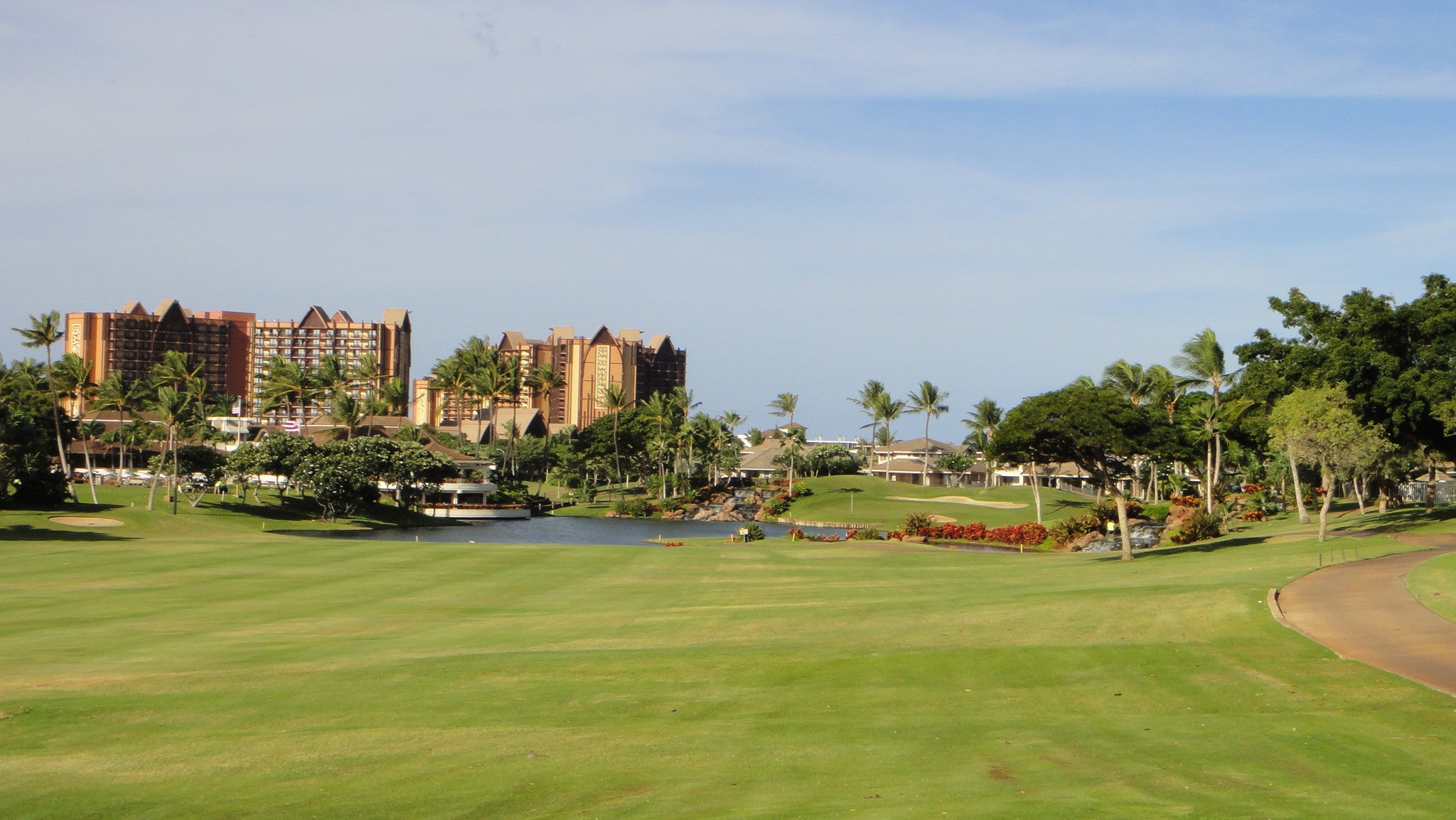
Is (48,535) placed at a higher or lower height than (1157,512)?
lower

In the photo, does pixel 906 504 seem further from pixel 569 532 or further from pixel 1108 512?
pixel 1108 512

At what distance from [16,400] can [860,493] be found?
8211 cm

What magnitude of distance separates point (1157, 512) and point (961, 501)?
→ 4505 centimetres

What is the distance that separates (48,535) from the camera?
206 feet

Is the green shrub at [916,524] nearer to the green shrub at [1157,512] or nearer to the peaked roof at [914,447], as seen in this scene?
the green shrub at [1157,512]

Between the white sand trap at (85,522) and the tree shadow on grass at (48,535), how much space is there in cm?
396

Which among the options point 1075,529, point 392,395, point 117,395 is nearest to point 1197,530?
point 1075,529

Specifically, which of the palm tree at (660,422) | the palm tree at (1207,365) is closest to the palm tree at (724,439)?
the palm tree at (660,422)

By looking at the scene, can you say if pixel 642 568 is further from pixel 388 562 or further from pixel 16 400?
pixel 16 400

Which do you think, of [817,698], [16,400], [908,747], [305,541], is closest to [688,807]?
[908,747]

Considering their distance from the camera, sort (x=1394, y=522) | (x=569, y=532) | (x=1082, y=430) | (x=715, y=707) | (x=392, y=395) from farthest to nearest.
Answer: (x=392, y=395), (x=569, y=532), (x=1394, y=522), (x=1082, y=430), (x=715, y=707)

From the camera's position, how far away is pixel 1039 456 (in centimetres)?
4228

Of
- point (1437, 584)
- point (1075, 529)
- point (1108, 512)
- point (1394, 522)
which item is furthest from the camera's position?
point (1108, 512)

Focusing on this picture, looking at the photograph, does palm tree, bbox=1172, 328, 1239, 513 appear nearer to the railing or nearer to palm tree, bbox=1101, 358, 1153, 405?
palm tree, bbox=1101, 358, 1153, 405
